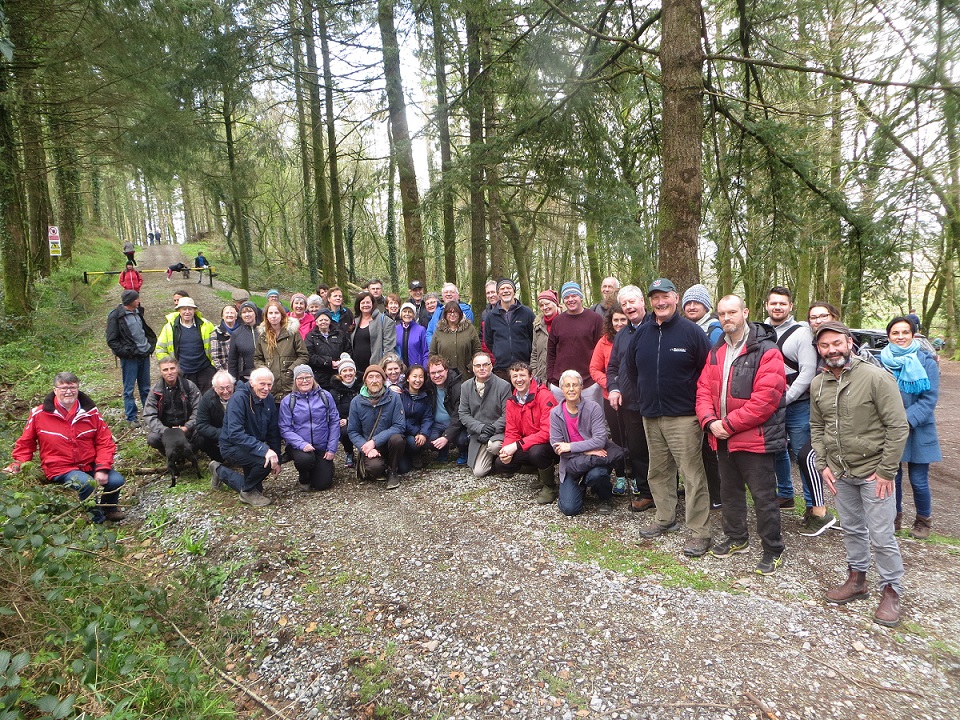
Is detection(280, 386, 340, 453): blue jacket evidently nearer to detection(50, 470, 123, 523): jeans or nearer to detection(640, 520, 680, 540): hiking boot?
detection(50, 470, 123, 523): jeans

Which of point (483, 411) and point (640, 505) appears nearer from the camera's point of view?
point (640, 505)

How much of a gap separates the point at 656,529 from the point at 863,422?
187 centimetres

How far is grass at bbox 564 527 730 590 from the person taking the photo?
391cm

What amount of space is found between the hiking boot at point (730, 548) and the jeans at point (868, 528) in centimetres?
75

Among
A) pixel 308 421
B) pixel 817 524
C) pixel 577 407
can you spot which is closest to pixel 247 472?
pixel 308 421

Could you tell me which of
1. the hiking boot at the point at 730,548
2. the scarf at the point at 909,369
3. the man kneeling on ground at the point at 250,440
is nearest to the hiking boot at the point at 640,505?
the hiking boot at the point at 730,548

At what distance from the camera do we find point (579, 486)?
17.2 feet

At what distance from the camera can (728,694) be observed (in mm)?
2861

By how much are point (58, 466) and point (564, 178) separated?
6.95 metres

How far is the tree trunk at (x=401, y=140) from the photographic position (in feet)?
34.4

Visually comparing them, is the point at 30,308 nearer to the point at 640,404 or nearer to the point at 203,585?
the point at 203,585

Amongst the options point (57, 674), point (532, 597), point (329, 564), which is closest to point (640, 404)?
point (532, 597)

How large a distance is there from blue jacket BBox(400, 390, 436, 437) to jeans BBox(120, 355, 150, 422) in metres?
4.30

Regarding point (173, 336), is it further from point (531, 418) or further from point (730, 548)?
point (730, 548)
